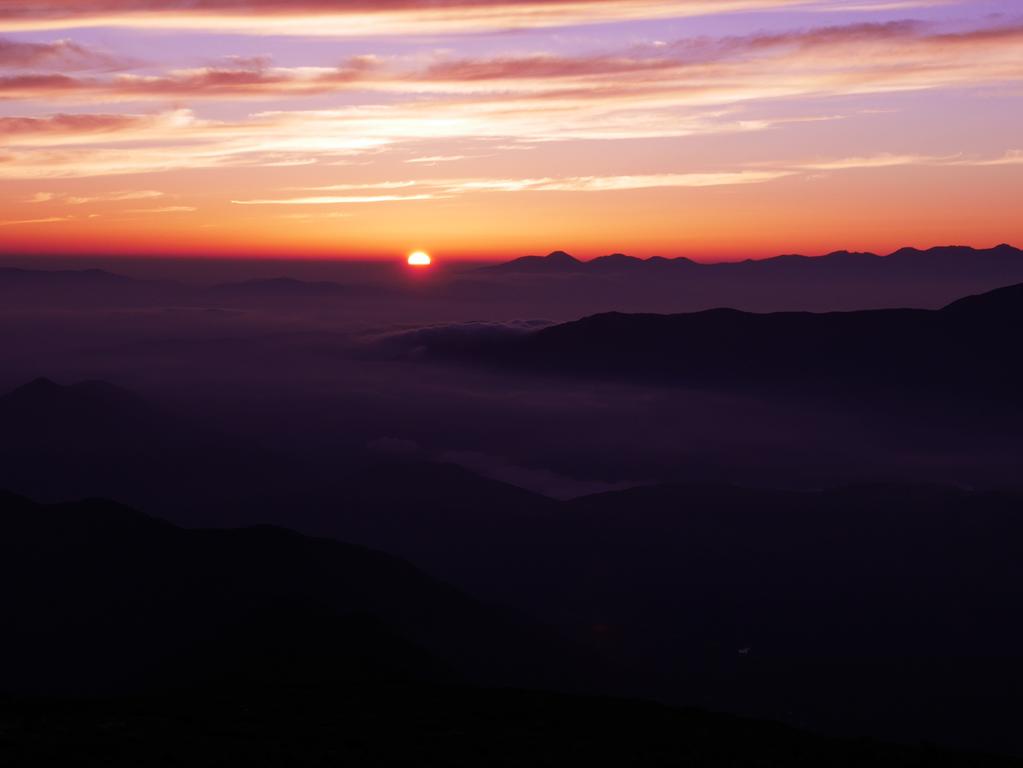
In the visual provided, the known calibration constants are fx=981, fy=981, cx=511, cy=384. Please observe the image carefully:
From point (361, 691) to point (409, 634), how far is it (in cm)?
9972

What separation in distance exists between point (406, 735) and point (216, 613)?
110936mm

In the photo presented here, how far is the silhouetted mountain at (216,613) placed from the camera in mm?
121500

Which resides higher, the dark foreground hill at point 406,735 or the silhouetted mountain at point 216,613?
the dark foreground hill at point 406,735

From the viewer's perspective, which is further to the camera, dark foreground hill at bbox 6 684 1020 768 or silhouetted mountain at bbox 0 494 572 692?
silhouetted mountain at bbox 0 494 572 692

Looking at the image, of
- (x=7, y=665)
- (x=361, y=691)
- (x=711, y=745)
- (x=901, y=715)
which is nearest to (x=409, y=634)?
(x=7, y=665)

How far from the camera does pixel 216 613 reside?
145m

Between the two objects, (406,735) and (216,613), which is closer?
(406,735)

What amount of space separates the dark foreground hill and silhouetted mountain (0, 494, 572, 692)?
2127 inches

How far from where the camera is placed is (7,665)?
13238 centimetres

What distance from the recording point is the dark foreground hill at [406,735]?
124 ft

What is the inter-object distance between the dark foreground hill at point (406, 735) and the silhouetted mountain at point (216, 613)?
5403cm

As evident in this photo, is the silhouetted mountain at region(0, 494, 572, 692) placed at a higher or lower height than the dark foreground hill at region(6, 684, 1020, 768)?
lower

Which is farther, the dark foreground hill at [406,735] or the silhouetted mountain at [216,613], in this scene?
the silhouetted mountain at [216,613]

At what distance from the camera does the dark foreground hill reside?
124 feet
